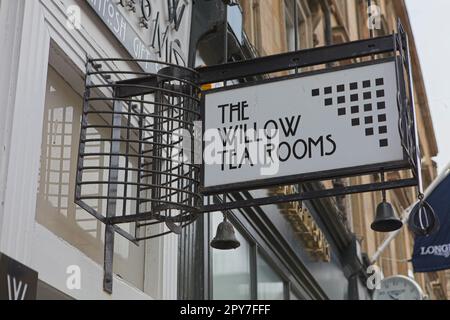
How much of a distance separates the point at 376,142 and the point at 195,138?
115cm

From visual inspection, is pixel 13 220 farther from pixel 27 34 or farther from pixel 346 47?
pixel 346 47

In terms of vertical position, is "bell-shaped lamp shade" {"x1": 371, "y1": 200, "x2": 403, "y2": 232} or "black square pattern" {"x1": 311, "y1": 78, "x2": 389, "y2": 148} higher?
"black square pattern" {"x1": 311, "y1": 78, "x2": 389, "y2": 148}

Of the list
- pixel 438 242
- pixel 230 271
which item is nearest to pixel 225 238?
pixel 230 271

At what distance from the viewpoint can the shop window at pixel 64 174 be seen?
580 cm

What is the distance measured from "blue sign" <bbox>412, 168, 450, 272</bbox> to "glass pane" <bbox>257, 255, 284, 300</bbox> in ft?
8.87

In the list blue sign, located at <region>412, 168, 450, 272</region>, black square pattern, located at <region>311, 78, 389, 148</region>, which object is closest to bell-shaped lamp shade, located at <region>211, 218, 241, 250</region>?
black square pattern, located at <region>311, 78, 389, 148</region>

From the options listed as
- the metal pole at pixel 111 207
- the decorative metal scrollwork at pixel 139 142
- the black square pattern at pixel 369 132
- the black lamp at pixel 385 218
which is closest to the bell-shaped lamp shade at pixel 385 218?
the black lamp at pixel 385 218

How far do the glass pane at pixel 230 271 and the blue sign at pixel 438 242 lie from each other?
3.92m

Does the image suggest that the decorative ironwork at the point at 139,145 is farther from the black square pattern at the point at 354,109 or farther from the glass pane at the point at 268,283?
the glass pane at the point at 268,283

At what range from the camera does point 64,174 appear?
6.02 meters

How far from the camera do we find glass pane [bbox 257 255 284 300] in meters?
10.6

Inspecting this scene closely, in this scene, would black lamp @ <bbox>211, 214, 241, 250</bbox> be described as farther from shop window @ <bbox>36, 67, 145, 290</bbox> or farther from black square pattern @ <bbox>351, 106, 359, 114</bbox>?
black square pattern @ <bbox>351, 106, 359, 114</bbox>

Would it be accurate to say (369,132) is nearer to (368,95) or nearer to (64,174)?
(368,95)

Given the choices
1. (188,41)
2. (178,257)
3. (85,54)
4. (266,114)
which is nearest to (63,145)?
(85,54)
